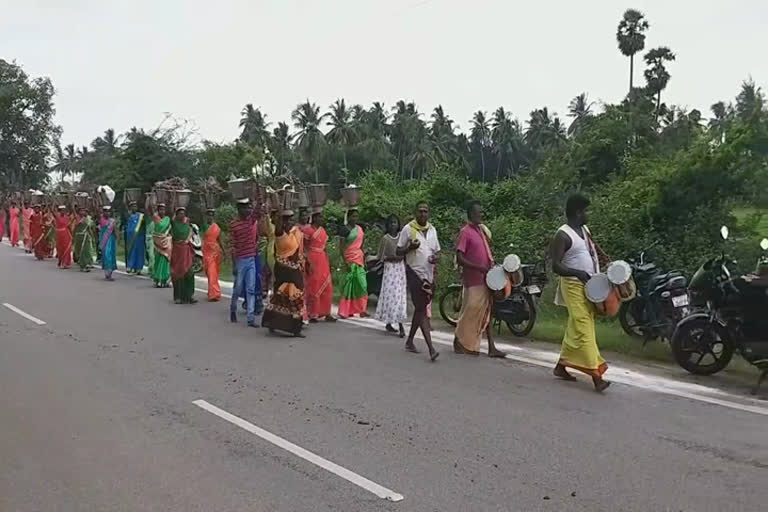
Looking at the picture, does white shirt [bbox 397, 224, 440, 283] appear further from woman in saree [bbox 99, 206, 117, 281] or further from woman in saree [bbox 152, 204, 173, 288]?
woman in saree [bbox 99, 206, 117, 281]

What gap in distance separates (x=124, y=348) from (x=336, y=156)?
64.8m

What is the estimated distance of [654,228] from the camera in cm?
1380

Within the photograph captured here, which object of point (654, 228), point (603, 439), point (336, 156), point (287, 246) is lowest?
point (603, 439)

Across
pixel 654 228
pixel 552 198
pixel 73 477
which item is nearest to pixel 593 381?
pixel 73 477

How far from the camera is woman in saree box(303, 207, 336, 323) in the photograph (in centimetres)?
1163

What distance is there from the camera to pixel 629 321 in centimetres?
951

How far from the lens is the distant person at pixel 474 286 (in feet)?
28.8

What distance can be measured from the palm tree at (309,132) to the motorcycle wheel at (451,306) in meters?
62.1

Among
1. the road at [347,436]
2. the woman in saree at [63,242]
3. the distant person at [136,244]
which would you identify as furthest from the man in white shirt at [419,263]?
the woman in saree at [63,242]

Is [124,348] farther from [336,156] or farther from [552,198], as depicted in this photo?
[336,156]

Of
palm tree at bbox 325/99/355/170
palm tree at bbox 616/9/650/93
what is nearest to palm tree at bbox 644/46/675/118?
palm tree at bbox 616/9/650/93

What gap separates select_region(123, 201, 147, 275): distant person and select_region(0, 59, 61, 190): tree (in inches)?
1168

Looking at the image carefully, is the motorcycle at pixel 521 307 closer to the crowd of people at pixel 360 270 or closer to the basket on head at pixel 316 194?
the crowd of people at pixel 360 270

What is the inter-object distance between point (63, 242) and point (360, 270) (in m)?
13.8
